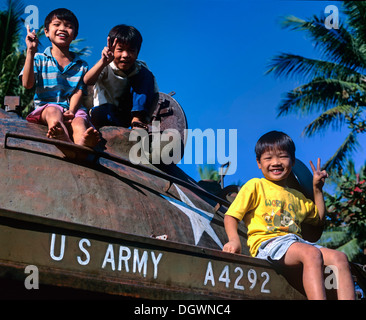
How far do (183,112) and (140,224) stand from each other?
2.35 meters

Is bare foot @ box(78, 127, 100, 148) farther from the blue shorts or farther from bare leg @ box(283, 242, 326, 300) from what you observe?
bare leg @ box(283, 242, 326, 300)

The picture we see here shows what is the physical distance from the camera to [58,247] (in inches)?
127

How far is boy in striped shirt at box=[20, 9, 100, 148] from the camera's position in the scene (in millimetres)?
5133

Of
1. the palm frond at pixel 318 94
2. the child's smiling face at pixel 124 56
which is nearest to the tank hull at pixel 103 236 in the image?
Answer: the child's smiling face at pixel 124 56

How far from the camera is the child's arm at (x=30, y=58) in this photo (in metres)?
5.06

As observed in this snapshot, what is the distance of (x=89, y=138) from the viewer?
4730 millimetres

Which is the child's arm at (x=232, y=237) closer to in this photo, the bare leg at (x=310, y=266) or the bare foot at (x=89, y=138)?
the bare leg at (x=310, y=266)

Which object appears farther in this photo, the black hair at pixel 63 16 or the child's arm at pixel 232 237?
the black hair at pixel 63 16

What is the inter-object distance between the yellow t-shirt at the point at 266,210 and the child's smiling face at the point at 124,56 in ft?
7.02

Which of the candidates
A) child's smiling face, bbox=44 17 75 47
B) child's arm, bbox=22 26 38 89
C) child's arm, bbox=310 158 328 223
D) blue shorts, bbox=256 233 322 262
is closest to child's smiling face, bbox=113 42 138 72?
child's smiling face, bbox=44 17 75 47

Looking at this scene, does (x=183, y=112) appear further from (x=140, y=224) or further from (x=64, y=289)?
(x=64, y=289)

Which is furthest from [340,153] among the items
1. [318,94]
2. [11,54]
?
[11,54]

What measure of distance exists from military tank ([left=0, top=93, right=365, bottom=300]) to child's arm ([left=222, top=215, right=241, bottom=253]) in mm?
208
